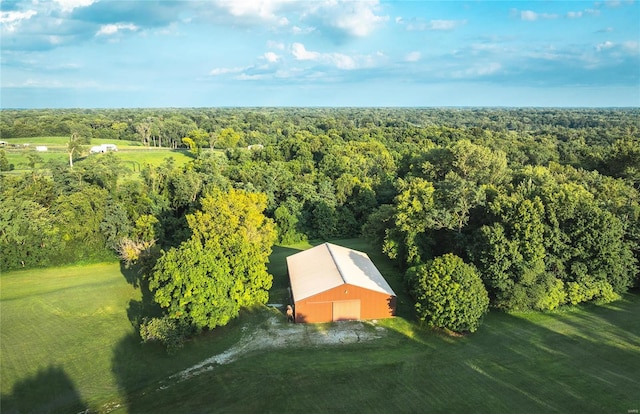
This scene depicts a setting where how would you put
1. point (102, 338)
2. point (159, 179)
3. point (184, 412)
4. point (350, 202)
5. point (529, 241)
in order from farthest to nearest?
1. point (350, 202)
2. point (159, 179)
3. point (529, 241)
4. point (102, 338)
5. point (184, 412)

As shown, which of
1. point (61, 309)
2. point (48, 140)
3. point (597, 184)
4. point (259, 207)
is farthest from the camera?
point (48, 140)

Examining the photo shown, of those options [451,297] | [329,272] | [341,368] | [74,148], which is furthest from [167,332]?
[74,148]

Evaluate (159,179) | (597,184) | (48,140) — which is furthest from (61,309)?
(48,140)

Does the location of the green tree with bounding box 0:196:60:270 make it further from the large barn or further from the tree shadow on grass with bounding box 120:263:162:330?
the large barn

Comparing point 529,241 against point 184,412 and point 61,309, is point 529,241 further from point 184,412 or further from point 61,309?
point 61,309

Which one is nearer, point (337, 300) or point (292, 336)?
point (292, 336)

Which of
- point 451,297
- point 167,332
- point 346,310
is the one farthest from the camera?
point 346,310

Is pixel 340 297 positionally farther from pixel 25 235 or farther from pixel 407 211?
pixel 25 235
